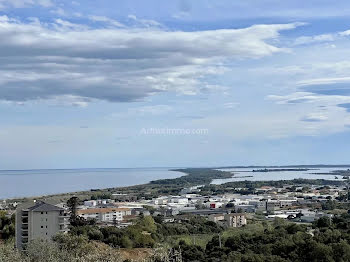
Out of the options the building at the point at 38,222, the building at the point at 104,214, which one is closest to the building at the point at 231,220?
the building at the point at 104,214

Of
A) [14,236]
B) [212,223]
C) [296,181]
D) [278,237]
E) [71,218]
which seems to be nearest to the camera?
[278,237]

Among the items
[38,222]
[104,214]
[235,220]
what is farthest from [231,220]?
[38,222]

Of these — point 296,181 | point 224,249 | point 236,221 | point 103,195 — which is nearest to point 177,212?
point 236,221

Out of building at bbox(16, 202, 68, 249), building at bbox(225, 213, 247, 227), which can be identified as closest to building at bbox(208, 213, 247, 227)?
building at bbox(225, 213, 247, 227)

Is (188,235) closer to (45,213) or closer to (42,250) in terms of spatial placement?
(45,213)

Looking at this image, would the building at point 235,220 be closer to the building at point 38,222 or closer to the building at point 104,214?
the building at point 104,214

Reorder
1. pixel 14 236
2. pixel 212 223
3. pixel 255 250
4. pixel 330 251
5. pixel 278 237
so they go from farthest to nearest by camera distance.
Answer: pixel 212 223 < pixel 14 236 < pixel 278 237 < pixel 255 250 < pixel 330 251

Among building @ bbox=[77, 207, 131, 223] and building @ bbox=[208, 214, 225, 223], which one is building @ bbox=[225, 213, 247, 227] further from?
building @ bbox=[77, 207, 131, 223]

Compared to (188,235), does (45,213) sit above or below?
above
